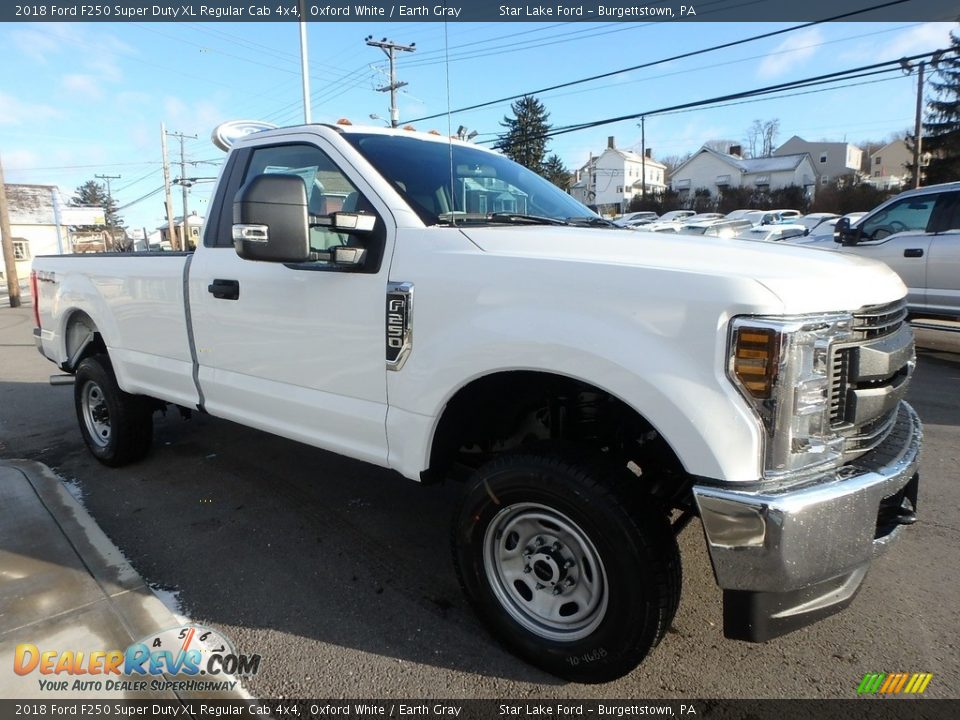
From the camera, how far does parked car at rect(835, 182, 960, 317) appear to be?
7758 millimetres

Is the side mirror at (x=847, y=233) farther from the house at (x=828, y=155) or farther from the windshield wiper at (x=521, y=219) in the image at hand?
the house at (x=828, y=155)

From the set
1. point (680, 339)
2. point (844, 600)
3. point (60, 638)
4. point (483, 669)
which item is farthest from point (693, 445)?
point (60, 638)

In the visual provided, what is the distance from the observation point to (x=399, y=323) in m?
2.62

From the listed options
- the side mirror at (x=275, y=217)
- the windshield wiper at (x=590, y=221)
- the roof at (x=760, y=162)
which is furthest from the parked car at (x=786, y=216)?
the side mirror at (x=275, y=217)

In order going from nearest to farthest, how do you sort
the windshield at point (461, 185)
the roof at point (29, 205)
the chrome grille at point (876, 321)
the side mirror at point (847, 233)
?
the chrome grille at point (876, 321) < the windshield at point (461, 185) < the side mirror at point (847, 233) < the roof at point (29, 205)

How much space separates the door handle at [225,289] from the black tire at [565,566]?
169cm

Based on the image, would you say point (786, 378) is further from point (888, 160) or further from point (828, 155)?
point (888, 160)

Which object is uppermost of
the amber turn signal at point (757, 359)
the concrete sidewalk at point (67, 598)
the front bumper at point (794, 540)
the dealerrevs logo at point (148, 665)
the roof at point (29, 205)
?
the roof at point (29, 205)

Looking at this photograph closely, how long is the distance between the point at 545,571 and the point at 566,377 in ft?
2.49

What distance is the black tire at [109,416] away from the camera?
454 centimetres

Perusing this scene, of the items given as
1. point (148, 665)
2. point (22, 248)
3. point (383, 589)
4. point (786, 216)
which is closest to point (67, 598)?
point (148, 665)

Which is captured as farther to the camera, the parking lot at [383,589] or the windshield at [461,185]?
the windshield at [461,185]

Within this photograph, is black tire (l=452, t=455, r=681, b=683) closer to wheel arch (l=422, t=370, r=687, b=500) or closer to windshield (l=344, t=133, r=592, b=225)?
wheel arch (l=422, t=370, r=687, b=500)

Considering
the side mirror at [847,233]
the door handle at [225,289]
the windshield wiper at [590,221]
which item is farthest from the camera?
the side mirror at [847,233]
